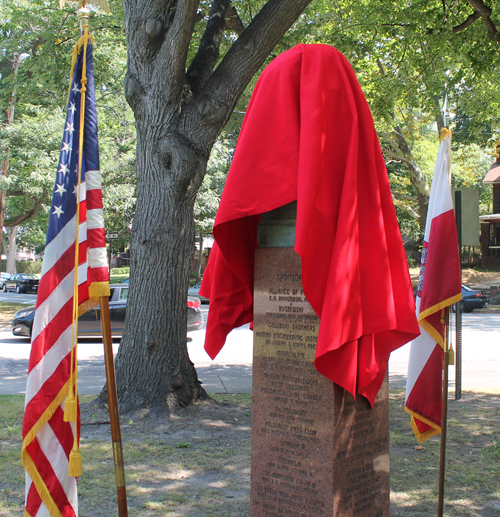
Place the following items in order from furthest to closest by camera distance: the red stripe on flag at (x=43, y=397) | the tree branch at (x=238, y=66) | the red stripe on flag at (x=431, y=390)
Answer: the tree branch at (x=238, y=66) < the red stripe on flag at (x=431, y=390) < the red stripe on flag at (x=43, y=397)

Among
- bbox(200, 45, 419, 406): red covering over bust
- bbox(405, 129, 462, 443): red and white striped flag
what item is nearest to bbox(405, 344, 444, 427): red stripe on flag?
bbox(405, 129, 462, 443): red and white striped flag

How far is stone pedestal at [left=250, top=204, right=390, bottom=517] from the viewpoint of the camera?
127 inches

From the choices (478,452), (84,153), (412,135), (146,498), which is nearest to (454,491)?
(478,452)

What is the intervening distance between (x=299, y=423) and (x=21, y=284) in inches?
1580

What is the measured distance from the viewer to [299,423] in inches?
132

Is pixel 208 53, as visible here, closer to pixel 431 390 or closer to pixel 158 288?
pixel 158 288

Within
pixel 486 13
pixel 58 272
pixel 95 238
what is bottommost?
pixel 58 272

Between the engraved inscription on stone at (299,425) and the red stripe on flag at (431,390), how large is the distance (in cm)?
95

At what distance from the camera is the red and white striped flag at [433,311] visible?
425 cm

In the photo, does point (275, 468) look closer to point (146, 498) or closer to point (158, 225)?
point (146, 498)

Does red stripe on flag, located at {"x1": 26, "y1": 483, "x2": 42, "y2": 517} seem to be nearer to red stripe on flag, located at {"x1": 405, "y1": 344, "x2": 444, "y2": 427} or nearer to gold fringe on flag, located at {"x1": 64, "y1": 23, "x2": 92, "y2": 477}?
gold fringe on flag, located at {"x1": 64, "y1": 23, "x2": 92, "y2": 477}

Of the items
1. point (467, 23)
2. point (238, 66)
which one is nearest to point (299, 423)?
point (238, 66)

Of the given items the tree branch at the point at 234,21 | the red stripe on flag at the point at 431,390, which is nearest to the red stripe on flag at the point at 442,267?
the red stripe on flag at the point at 431,390

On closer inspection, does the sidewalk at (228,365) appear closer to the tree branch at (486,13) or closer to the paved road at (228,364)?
the paved road at (228,364)
